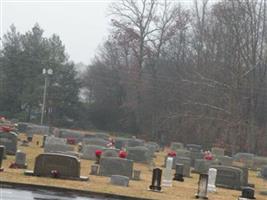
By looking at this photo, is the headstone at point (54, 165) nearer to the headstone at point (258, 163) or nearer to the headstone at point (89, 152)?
the headstone at point (89, 152)

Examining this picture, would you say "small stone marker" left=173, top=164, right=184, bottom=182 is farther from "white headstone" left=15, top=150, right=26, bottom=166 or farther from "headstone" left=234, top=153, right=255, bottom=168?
"headstone" left=234, top=153, right=255, bottom=168

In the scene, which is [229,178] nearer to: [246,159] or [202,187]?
[202,187]

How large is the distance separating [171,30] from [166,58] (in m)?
3.96

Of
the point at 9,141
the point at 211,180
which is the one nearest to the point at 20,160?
the point at 9,141

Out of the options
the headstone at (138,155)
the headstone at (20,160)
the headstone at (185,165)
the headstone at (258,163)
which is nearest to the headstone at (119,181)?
the headstone at (20,160)

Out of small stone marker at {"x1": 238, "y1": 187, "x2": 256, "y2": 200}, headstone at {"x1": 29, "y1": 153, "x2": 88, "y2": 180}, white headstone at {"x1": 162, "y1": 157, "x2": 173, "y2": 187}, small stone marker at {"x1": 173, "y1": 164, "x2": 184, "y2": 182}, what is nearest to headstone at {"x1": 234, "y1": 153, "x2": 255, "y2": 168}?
small stone marker at {"x1": 173, "y1": 164, "x2": 184, "y2": 182}

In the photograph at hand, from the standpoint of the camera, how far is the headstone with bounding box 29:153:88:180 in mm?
18547

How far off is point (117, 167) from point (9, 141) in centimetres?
629

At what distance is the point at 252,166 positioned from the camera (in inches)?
1486

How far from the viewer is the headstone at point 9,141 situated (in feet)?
82.5

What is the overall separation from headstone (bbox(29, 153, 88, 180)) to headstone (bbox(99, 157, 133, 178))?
2993 mm

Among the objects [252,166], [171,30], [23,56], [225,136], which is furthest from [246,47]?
[23,56]

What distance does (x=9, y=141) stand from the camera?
2566cm

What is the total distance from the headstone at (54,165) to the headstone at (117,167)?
118 inches
